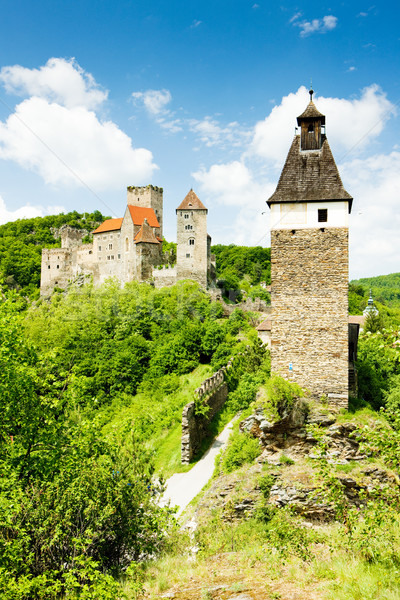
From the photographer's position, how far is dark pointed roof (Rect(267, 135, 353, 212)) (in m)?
17.0

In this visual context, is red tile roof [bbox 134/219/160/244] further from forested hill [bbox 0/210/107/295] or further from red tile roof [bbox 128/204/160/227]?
forested hill [bbox 0/210/107/295]

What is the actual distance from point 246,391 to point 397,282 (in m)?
144

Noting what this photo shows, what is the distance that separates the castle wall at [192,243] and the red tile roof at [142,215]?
7795 mm

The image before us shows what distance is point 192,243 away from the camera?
157 feet

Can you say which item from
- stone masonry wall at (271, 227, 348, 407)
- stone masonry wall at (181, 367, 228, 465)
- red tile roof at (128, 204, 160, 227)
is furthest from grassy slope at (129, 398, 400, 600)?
red tile roof at (128, 204, 160, 227)

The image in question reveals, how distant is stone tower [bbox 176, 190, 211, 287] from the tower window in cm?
3091

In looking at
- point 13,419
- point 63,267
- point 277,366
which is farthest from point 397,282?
point 13,419

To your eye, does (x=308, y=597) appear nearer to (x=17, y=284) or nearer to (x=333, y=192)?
(x=333, y=192)

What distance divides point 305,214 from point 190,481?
1166 cm

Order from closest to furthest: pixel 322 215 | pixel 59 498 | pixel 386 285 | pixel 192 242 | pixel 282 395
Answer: pixel 59 498 < pixel 282 395 < pixel 322 215 < pixel 192 242 < pixel 386 285

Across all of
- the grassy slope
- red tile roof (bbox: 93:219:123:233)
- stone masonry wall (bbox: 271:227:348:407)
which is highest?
red tile roof (bbox: 93:219:123:233)

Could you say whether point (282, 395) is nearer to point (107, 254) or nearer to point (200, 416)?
point (200, 416)

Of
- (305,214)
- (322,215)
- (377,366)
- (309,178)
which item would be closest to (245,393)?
(377,366)

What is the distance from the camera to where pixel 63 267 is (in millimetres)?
68938
